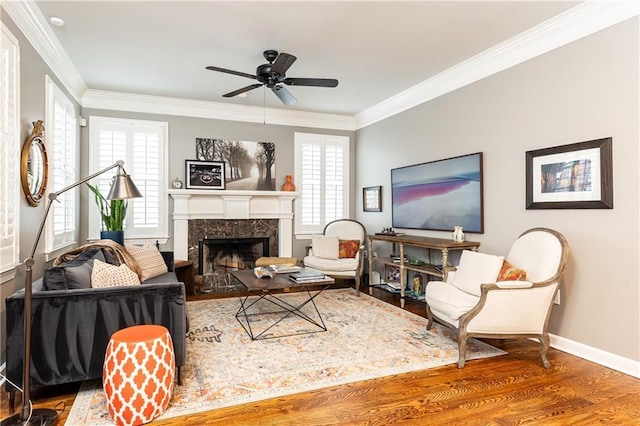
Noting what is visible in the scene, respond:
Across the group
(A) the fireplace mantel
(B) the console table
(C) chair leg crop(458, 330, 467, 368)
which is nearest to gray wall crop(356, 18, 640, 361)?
(B) the console table

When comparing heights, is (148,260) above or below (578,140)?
below

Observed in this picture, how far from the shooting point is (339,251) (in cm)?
574

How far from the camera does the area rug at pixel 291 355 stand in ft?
8.12

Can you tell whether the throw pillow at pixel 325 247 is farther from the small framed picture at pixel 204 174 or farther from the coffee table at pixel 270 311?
the small framed picture at pixel 204 174

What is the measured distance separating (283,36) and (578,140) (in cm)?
279

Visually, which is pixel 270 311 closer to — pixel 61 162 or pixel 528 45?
pixel 61 162

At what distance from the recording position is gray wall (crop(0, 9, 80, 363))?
285cm

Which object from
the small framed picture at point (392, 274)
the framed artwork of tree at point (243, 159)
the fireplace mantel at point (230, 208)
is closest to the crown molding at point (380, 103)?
the framed artwork of tree at point (243, 159)

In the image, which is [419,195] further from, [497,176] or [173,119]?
[173,119]

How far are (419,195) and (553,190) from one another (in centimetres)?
192

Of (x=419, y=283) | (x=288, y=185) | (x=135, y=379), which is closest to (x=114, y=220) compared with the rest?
(x=288, y=185)

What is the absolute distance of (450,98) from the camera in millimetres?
4691

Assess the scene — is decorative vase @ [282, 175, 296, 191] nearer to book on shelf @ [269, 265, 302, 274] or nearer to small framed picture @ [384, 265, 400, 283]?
small framed picture @ [384, 265, 400, 283]

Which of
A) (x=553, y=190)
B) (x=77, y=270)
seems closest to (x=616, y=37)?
(x=553, y=190)
